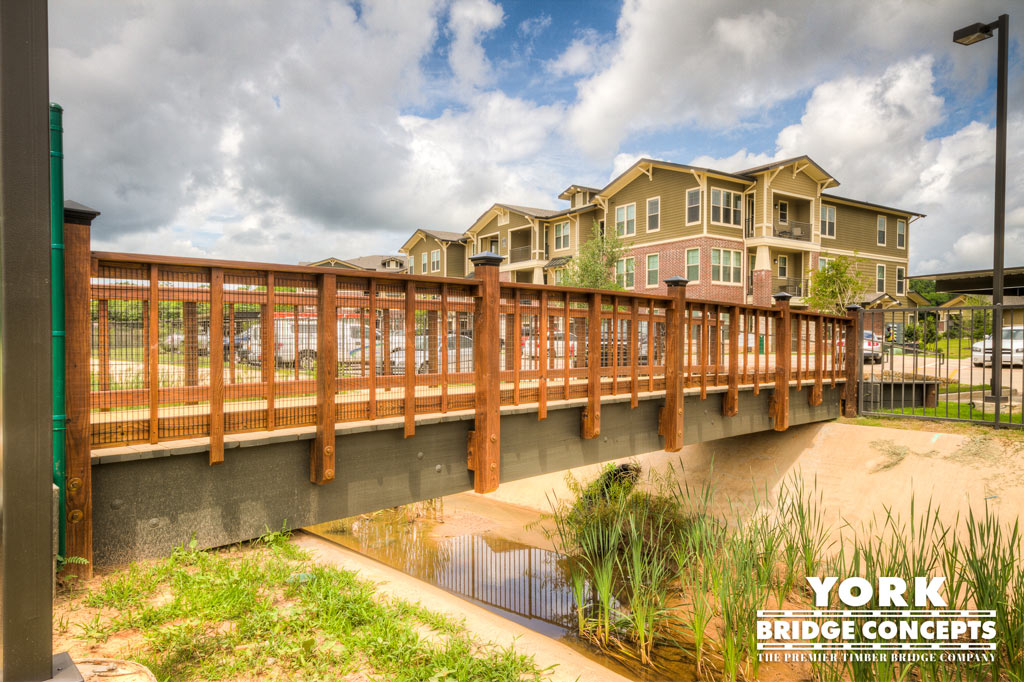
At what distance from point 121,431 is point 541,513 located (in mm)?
9763

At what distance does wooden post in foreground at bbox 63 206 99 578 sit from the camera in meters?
3.93

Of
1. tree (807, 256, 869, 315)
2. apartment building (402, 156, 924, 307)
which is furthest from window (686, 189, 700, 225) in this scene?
tree (807, 256, 869, 315)

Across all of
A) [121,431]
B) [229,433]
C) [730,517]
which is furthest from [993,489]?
→ [121,431]

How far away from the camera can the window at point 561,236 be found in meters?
36.4

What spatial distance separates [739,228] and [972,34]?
19054 millimetres

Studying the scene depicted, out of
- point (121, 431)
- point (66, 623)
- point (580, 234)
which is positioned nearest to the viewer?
point (66, 623)

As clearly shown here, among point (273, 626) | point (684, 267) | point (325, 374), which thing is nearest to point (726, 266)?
point (684, 267)

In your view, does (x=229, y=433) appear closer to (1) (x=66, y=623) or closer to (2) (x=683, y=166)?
(1) (x=66, y=623)

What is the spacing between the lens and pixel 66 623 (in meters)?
3.50

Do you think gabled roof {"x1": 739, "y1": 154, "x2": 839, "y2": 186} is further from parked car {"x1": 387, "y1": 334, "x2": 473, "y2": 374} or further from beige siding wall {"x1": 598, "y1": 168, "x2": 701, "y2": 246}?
parked car {"x1": 387, "y1": 334, "x2": 473, "y2": 374}

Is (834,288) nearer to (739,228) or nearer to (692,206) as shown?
(739,228)

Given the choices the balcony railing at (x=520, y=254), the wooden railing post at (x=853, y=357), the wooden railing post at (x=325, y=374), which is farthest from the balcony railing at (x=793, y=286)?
the wooden railing post at (x=325, y=374)

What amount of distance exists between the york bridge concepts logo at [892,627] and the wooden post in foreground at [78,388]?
17.5 feet

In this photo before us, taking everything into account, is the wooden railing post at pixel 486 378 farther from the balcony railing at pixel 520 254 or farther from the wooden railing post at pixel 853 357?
the balcony railing at pixel 520 254
